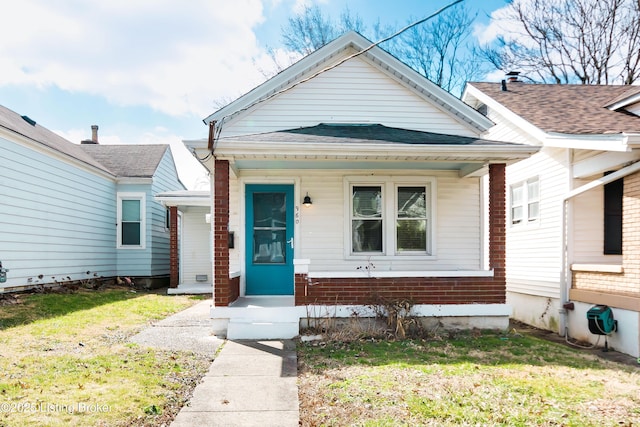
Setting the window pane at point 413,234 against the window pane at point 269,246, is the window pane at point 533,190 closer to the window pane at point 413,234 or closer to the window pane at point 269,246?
the window pane at point 413,234

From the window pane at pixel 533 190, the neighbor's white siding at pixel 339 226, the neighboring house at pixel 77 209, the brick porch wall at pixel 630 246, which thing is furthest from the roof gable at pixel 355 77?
the neighboring house at pixel 77 209

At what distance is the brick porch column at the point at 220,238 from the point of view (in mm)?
7051

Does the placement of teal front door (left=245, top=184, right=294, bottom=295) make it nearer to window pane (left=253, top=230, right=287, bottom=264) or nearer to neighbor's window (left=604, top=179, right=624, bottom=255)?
window pane (left=253, top=230, right=287, bottom=264)

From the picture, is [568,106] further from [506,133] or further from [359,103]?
[359,103]

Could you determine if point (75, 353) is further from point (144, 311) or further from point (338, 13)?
point (338, 13)

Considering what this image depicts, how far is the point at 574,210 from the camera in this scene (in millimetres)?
8391

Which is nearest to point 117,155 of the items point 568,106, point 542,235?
point 542,235

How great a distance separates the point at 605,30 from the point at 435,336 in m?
19.3

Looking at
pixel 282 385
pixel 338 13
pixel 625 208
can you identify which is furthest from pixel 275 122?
pixel 338 13

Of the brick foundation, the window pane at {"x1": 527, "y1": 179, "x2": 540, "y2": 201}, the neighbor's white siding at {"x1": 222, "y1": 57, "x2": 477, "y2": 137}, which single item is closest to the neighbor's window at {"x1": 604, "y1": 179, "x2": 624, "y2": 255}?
the window pane at {"x1": 527, "y1": 179, "x2": 540, "y2": 201}

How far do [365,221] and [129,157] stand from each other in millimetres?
11911

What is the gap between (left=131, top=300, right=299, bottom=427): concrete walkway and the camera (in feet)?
12.7

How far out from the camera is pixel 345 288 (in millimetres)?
7348

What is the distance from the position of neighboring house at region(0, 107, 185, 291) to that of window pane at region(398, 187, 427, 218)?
8.92 metres
